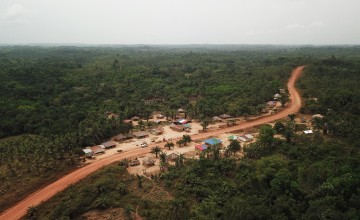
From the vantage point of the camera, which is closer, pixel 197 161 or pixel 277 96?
pixel 197 161

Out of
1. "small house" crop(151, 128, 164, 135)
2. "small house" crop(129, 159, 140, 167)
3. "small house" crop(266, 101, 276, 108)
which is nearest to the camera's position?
"small house" crop(129, 159, 140, 167)

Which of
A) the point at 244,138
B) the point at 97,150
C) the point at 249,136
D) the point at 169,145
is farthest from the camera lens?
the point at 249,136

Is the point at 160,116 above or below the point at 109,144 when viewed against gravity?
below

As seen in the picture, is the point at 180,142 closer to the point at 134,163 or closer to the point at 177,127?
the point at 177,127

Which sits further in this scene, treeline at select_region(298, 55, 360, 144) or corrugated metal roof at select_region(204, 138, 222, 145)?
corrugated metal roof at select_region(204, 138, 222, 145)

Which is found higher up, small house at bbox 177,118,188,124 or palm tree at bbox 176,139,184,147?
palm tree at bbox 176,139,184,147

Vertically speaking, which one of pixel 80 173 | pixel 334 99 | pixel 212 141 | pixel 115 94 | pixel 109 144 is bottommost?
pixel 80 173

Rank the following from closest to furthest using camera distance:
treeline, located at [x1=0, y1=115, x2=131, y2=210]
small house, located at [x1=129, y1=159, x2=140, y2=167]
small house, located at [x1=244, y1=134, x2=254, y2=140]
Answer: treeline, located at [x1=0, y1=115, x2=131, y2=210], small house, located at [x1=129, y1=159, x2=140, y2=167], small house, located at [x1=244, y1=134, x2=254, y2=140]

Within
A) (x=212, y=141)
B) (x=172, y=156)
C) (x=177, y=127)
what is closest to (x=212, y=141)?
(x=212, y=141)

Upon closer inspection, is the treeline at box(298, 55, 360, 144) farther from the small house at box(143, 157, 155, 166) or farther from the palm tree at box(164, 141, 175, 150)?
the small house at box(143, 157, 155, 166)

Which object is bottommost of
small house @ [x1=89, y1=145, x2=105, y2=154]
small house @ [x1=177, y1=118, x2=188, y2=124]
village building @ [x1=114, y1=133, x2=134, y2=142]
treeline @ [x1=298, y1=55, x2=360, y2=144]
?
village building @ [x1=114, y1=133, x2=134, y2=142]

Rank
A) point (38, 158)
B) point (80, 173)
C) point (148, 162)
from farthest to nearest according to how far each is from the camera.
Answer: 1. point (148, 162)
2. point (38, 158)
3. point (80, 173)

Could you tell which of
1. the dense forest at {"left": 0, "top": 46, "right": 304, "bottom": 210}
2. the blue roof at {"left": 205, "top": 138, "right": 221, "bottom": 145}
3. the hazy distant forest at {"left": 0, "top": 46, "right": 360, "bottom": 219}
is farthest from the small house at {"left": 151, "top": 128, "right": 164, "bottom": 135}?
the blue roof at {"left": 205, "top": 138, "right": 221, "bottom": 145}

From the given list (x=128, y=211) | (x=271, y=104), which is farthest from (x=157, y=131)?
(x=271, y=104)
